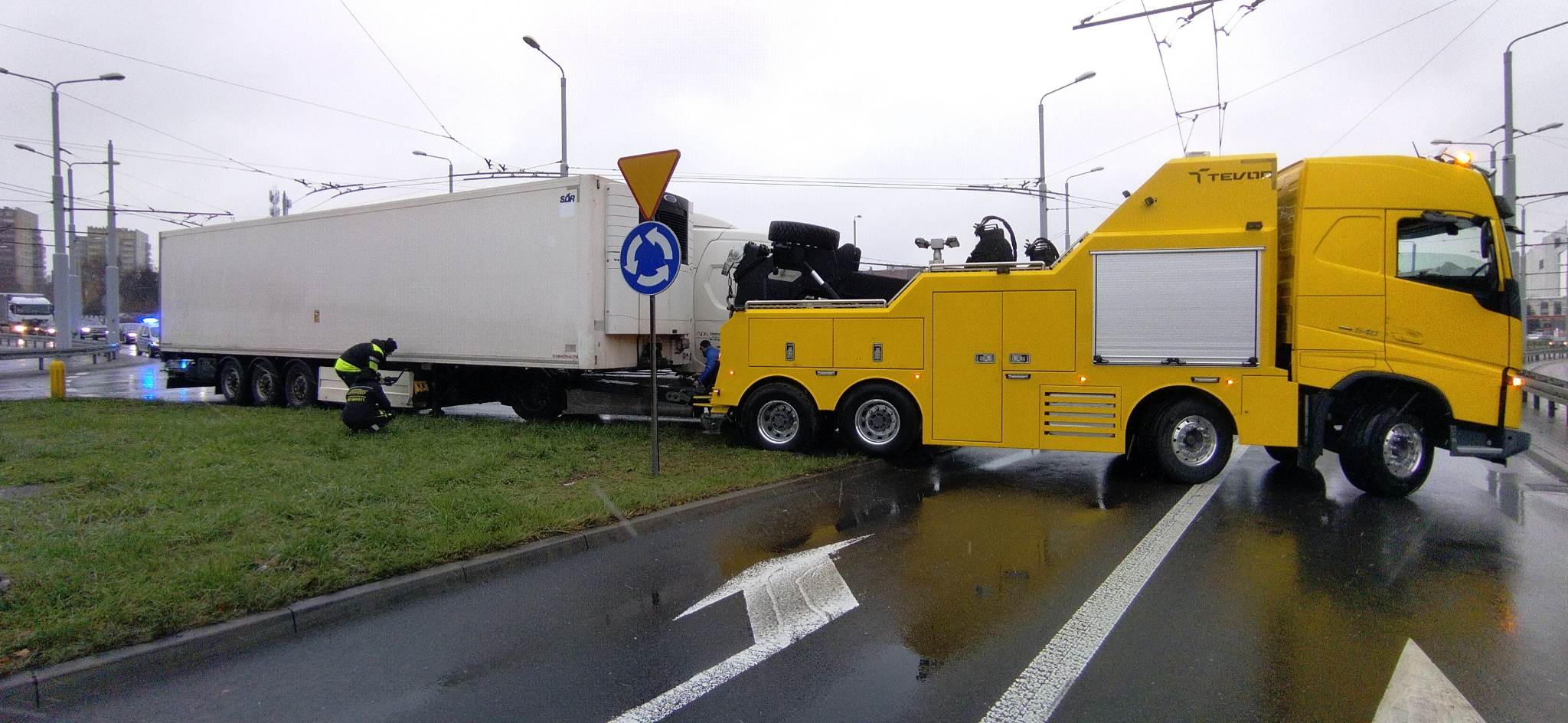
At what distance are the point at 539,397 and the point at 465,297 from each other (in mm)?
1803

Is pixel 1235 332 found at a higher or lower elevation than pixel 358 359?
higher

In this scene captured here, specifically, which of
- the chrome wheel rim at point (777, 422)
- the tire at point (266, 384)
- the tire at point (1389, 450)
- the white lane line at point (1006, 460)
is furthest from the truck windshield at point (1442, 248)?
the tire at point (266, 384)

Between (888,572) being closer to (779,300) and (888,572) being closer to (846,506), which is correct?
(846,506)

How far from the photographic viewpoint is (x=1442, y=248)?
25.7 feet

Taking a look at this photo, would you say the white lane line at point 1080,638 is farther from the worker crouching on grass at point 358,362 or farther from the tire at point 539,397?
the worker crouching on grass at point 358,362

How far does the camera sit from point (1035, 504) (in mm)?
7684

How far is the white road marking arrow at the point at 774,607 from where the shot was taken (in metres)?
3.71

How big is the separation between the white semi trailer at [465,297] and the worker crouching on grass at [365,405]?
160cm

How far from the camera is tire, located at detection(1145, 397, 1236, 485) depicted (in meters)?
8.28

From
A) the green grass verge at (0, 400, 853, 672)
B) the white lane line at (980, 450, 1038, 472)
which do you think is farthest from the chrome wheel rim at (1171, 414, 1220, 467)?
the green grass verge at (0, 400, 853, 672)

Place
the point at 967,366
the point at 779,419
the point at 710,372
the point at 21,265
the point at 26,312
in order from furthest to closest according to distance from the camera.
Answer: the point at 21,265 < the point at 26,312 < the point at 710,372 < the point at 779,419 < the point at 967,366

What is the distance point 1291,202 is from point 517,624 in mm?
8013

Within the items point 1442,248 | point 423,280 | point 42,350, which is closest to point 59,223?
point 42,350

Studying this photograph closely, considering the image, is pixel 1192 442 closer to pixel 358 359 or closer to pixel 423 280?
pixel 358 359
